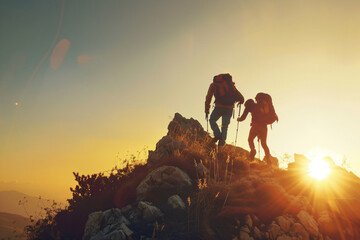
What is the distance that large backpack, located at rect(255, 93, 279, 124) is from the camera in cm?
898

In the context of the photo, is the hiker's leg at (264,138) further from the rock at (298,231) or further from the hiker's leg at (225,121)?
the rock at (298,231)

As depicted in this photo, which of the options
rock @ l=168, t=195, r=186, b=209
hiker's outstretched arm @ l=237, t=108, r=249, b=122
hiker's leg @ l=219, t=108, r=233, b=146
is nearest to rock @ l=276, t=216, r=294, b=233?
rock @ l=168, t=195, r=186, b=209

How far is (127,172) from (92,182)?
1259mm

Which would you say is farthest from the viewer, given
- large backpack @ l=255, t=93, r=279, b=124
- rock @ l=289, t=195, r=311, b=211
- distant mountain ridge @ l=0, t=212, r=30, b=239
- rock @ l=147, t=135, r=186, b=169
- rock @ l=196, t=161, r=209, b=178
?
large backpack @ l=255, t=93, r=279, b=124

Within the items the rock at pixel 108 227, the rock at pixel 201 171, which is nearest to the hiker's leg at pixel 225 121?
the rock at pixel 201 171

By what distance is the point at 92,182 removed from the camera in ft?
22.2

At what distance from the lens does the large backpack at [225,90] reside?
8.88 metres

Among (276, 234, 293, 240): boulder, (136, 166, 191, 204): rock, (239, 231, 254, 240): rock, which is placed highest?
(136, 166, 191, 204): rock

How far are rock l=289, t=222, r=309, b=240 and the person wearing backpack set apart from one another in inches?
178

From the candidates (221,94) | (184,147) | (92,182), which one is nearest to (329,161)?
(221,94)

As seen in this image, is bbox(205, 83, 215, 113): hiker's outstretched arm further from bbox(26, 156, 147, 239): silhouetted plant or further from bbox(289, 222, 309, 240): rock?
bbox(289, 222, 309, 240): rock

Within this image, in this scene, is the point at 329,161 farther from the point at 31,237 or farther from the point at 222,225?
the point at 31,237

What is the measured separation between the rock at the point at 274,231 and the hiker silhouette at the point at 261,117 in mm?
5104

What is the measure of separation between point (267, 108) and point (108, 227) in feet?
23.8
